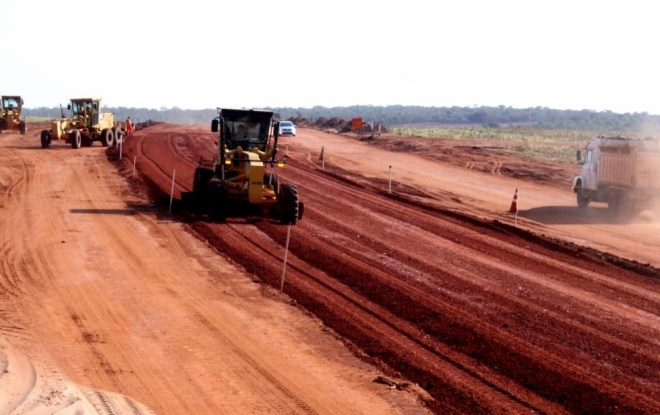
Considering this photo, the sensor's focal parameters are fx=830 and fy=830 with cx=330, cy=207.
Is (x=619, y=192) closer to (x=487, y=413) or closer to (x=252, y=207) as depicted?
(x=252, y=207)

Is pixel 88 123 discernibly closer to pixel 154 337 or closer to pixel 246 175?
pixel 246 175

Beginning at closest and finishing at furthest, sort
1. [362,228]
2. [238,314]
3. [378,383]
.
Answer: [378,383], [238,314], [362,228]

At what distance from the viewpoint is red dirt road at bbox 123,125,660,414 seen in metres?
10.6

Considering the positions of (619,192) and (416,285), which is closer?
(416,285)

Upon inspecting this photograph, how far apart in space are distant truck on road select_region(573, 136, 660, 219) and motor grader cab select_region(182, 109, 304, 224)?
12.1 m

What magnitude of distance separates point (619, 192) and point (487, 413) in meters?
20.5

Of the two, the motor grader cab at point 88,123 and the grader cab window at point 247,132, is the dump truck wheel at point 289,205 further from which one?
the motor grader cab at point 88,123

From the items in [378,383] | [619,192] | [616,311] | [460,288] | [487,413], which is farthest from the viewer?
[619,192]

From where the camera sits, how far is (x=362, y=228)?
22047 millimetres

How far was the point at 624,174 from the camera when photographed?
28.1m

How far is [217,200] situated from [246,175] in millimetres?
1091

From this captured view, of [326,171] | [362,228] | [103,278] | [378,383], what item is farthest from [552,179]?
[378,383]

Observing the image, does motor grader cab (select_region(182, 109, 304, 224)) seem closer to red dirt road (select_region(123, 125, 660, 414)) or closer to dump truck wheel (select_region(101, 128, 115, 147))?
red dirt road (select_region(123, 125, 660, 414))

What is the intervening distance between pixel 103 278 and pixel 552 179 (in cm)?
2768
